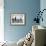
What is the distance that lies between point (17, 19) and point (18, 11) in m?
0.34

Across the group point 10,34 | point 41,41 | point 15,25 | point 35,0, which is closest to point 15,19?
point 15,25

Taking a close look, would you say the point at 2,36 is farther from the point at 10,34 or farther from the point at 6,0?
the point at 6,0

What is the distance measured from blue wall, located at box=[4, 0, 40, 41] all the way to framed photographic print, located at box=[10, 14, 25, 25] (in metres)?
0.16

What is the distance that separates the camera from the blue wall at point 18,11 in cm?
553

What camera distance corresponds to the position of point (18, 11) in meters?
5.54

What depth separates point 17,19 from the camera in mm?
5562

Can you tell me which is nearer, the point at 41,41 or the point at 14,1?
the point at 41,41

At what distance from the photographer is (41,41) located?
2.64 m

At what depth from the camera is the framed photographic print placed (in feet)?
18.2

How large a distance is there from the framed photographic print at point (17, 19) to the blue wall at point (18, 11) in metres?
0.16

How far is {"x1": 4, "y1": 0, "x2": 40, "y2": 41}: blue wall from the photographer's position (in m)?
5.53

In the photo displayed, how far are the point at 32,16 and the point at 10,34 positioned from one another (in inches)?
46.9

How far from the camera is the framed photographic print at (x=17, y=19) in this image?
5542 millimetres

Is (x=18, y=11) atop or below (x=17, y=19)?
atop
